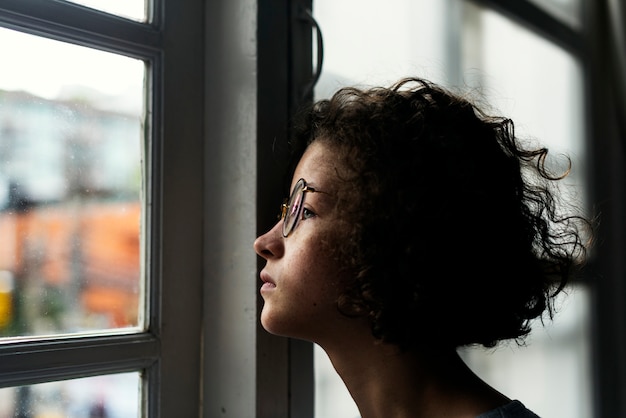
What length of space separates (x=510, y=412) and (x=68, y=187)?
2.19 feet

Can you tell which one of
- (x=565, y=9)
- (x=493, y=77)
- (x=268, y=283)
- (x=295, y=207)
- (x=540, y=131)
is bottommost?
(x=268, y=283)

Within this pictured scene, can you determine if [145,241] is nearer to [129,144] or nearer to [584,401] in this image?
[129,144]

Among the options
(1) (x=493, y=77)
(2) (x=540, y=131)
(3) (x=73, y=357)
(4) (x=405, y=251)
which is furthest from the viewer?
(2) (x=540, y=131)

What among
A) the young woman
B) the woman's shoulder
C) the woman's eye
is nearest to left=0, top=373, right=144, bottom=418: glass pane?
the young woman

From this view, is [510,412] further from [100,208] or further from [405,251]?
[100,208]

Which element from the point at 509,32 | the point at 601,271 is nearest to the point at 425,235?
the point at 509,32

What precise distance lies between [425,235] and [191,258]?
16.8 inches

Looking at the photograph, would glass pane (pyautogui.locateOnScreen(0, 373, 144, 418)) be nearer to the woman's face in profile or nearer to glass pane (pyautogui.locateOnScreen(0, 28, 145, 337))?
glass pane (pyautogui.locateOnScreen(0, 28, 145, 337))

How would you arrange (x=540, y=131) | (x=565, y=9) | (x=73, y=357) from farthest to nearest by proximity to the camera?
(x=565, y=9)
(x=540, y=131)
(x=73, y=357)

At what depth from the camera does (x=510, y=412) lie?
80cm

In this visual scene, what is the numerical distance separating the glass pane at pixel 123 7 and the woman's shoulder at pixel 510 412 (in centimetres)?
76

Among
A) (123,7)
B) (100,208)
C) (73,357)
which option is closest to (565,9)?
(123,7)

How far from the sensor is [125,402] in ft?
3.15

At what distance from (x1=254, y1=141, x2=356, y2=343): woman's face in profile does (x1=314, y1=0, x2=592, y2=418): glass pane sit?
297 millimetres
